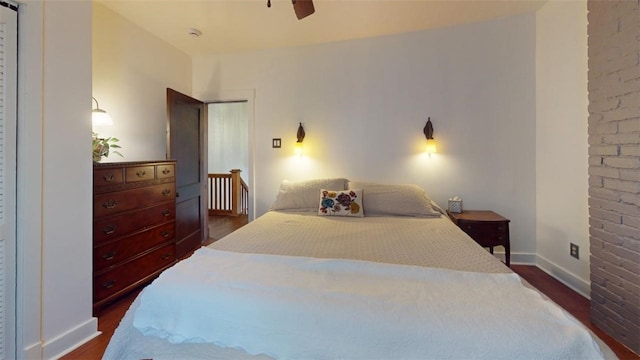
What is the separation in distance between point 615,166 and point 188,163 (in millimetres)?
3757

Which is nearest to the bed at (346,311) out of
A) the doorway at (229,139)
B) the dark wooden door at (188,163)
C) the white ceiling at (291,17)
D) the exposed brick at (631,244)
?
the exposed brick at (631,244)

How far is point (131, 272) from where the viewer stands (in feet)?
7.66

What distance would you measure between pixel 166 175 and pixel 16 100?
1.30 m

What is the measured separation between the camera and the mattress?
113cm

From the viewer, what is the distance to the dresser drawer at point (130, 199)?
205 centimetres

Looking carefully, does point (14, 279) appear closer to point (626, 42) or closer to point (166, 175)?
point (166, 175)

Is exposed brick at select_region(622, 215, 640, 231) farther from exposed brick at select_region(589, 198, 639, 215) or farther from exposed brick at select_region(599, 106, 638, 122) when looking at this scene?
exposed brick at select_region(599, 106, 638, 122)

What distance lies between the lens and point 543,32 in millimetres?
2736

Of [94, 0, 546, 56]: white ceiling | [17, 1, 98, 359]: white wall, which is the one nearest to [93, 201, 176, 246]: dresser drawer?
[17, 1, 98, 359]: white wall

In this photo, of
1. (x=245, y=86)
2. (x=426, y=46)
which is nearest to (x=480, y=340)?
(x=426, y=46)

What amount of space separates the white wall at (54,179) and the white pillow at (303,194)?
1.52 m

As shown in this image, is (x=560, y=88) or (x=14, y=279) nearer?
(x=14, y=279)

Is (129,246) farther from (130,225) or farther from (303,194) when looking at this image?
(303,194)

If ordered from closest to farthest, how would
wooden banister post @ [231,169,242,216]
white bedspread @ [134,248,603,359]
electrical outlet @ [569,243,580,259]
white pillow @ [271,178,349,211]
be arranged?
white bedspread @ [134,248,603,359] → electrical outlet @ [569,243,580,259] → white pillow @ [271,178,349,211] → wooden banister post @ [231,169,242,216]
